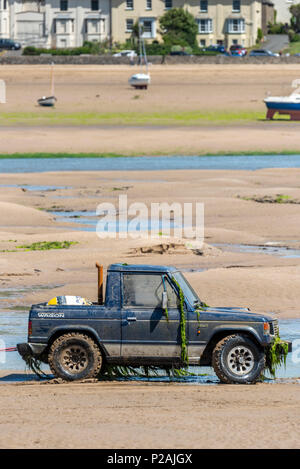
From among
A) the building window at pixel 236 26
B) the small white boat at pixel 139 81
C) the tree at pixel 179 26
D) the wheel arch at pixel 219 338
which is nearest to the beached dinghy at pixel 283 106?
the small white boat at pixel 139 81

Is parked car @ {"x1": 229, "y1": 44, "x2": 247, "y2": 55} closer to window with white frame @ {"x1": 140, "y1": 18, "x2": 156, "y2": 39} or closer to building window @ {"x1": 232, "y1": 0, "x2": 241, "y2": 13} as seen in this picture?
building window @ {"x1": 232, "y1": 0, "x2": 241, "y2": 13}

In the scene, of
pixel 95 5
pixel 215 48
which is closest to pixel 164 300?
pixel 215 48

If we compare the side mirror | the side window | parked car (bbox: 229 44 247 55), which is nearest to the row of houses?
parked car (bbox: 229 44 247 55)

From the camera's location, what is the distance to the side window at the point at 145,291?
13.6m

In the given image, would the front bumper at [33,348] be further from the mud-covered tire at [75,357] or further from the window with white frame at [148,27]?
the window with white frame at [148,27]

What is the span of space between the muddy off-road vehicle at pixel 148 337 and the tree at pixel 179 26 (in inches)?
3826

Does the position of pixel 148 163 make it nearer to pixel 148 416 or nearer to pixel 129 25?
pixel 148 416

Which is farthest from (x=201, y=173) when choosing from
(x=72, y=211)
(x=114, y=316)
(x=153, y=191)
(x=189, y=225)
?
(x=114, y=316)

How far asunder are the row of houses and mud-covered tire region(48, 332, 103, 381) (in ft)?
329

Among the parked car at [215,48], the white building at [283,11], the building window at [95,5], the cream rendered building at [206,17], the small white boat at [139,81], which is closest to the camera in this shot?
the small white boat at [139,81]

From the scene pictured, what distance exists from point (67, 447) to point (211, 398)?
2.84 meters

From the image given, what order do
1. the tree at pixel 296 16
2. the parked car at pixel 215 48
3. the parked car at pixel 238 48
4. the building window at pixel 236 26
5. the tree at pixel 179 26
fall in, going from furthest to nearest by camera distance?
the tree at pixel 296 16 < the building window at pixel 236 26 < the tree at pixel 179 26 < the parked car at pixel 215 48 < the parked car at pixel 238 48

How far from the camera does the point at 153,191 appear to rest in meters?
38.3

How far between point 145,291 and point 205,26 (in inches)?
4072
